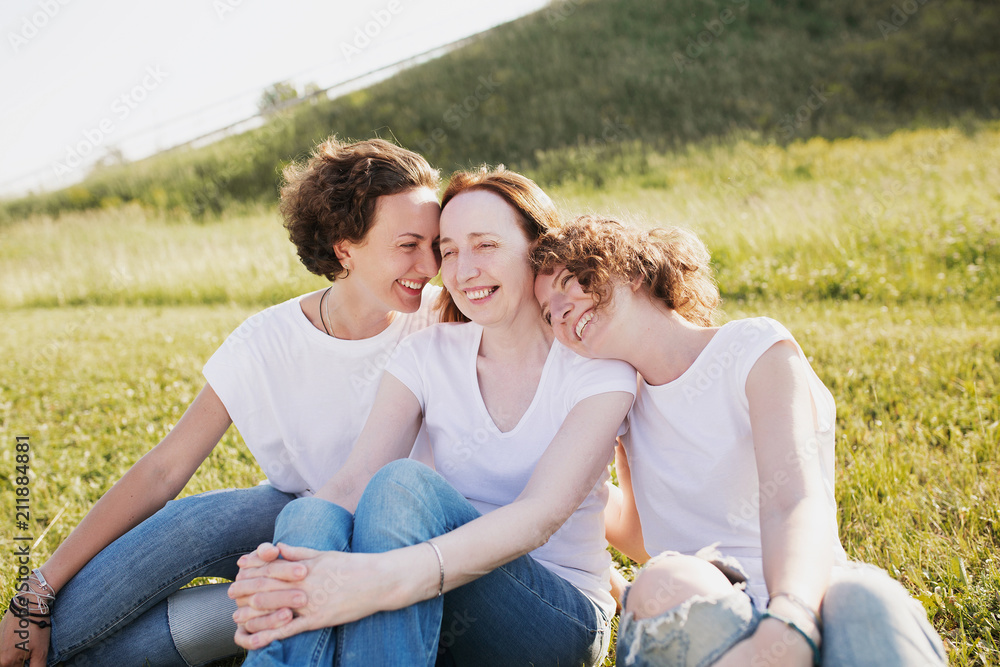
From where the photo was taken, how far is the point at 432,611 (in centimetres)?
183

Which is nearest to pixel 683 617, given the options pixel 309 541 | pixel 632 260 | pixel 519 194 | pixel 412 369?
pixel 309 541

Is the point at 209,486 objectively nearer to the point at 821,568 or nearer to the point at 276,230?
the point at 821,568

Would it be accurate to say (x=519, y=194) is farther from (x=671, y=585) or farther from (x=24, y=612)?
(x=24, y=612)

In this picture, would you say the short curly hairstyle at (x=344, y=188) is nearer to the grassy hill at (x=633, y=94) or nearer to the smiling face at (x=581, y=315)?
the smiling face at (x=581, y=315)

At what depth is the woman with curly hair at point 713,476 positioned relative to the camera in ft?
4.99

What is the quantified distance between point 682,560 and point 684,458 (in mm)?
543

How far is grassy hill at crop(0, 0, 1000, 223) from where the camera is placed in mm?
17594

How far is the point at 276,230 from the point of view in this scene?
42.1 feet

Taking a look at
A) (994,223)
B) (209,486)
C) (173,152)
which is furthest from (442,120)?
(209,486)

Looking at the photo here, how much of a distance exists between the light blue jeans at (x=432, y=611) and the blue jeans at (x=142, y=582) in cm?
72

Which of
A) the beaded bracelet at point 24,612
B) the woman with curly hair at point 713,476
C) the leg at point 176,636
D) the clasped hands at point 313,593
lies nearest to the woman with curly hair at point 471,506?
the clasped hands at point 313,593

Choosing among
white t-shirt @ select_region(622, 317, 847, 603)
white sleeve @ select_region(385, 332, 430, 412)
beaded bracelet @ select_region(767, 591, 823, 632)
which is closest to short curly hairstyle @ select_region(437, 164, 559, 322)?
white sleeve @ select_region(385, 332, 430, 412)

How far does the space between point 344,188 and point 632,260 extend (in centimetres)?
117

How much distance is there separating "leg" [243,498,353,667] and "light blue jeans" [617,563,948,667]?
75 centimetres
